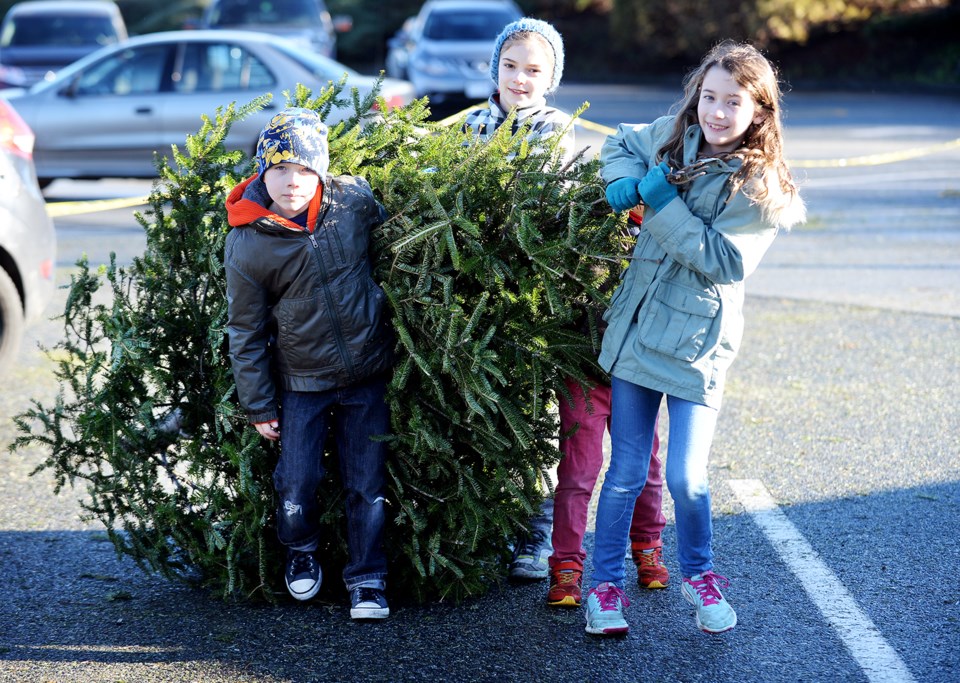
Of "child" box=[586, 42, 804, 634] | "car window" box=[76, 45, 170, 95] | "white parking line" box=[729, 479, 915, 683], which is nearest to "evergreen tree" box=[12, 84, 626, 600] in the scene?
"child" box=[586, 42, 804, 634]

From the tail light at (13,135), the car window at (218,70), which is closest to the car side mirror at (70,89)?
the car window at (218,70)

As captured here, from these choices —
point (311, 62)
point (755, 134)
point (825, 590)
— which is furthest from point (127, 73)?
point (825, 590)

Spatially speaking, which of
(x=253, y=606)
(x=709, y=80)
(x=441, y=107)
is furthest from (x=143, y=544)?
(x=441, y=107)

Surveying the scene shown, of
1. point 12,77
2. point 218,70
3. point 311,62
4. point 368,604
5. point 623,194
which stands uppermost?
point 623,194

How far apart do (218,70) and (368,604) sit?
9859 millimetres

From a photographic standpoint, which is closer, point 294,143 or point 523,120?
point 294,143

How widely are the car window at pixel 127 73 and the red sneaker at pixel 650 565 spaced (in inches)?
392

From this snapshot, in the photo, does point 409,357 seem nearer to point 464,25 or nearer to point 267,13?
point 464,25

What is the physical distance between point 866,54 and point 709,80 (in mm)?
26840

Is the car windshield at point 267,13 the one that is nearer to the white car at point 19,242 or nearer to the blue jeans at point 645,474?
the white car at point 19,242

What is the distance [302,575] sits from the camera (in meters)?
3.78

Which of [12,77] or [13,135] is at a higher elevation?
[13,135]

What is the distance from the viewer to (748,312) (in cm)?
796

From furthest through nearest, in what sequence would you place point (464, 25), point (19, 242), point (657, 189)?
point (464, 25) → point (19, 242) → point (657, 189)
